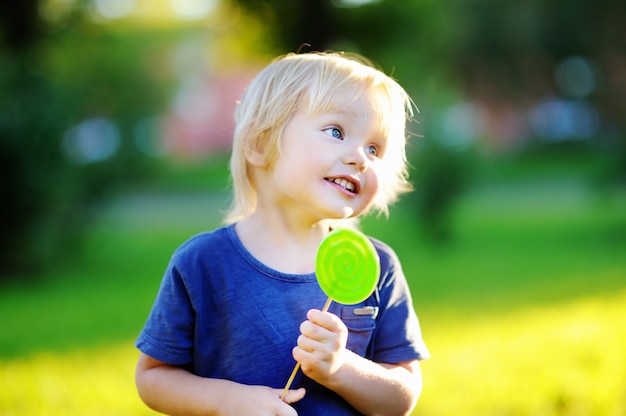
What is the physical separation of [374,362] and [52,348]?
4.10 m

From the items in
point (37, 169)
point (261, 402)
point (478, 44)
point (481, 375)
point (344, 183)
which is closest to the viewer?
point (261, 402)

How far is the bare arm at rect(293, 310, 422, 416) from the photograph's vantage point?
202cm

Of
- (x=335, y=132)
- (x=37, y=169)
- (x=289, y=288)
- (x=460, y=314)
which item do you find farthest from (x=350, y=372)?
(x=37, y=169)

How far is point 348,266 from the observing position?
2.02m

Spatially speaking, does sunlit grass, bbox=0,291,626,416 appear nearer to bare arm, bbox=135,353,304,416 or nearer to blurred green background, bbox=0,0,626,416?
blurred green background, bbox=0,0,626,416

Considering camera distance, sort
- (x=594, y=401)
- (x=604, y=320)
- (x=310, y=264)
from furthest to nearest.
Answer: (x=604, y=320), (x=594, y=401), (x=310, y=264)

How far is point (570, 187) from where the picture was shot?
72.1ft

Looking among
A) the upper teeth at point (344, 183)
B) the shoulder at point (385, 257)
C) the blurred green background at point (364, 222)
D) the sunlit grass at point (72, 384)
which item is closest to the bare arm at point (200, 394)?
the shoulder at point (385, 257)

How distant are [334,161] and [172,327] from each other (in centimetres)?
67

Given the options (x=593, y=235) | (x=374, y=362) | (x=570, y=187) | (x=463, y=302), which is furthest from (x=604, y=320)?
(x=570, y=187)

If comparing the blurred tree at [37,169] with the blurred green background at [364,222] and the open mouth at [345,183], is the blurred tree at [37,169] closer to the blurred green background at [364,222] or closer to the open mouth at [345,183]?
the blurred green background at [364,222]

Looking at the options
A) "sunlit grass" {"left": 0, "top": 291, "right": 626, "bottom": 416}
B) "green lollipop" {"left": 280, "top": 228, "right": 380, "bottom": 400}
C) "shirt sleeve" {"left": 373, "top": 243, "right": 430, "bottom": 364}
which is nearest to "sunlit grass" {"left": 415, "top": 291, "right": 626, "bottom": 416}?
"sunlit grass" {"left": 0, "top": 291, "right": 626, "bottom": 416}

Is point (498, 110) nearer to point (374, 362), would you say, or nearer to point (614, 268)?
point (614, 268)

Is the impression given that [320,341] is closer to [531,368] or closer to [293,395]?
[293,395]
